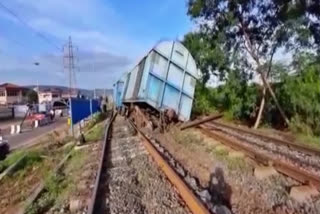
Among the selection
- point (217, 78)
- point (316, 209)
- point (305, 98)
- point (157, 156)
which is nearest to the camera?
point (316, 209)

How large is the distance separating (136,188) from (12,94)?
4738 inches

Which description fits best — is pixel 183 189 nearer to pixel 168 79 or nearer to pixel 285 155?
pixel 285 155

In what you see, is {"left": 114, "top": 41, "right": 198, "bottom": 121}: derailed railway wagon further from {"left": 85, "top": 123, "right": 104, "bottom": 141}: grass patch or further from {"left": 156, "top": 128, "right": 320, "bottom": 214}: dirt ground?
{"left": 156, "top": 128, "right": 320, "bottom": 214}: dirt ground

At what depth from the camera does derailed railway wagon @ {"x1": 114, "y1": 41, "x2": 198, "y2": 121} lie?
15586 millimetres

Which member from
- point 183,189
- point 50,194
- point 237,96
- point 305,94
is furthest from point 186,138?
point 183,189

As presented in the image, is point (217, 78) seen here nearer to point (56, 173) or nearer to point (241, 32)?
point (241, 32)

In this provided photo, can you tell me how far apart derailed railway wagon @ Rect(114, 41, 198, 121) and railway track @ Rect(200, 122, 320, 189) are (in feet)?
10.3

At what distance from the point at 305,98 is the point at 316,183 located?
25.1 feet

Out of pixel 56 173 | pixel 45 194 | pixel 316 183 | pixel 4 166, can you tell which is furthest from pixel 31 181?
pixel 316 183

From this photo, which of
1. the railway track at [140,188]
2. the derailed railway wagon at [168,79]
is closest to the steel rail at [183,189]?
the railway track at [140,188]

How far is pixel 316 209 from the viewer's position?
5332 millimetres

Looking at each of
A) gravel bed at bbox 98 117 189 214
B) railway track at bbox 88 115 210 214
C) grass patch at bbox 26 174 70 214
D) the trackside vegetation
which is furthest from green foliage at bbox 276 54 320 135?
grass patch at bbox 26 174 70 214

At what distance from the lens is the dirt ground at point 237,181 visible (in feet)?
18.2

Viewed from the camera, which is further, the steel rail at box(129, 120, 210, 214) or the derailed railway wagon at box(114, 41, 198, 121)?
the derailed railway wagon at box(114, 41, 198, 121)
